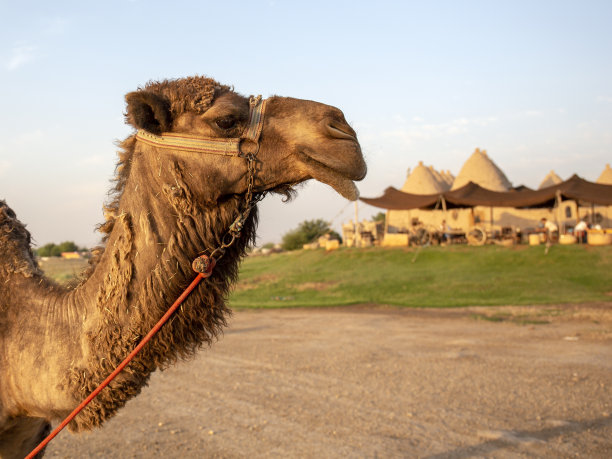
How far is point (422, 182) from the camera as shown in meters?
43.7

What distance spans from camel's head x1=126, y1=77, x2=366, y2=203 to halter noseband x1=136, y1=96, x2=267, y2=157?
0.02 metres

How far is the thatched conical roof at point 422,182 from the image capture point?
4344 cm

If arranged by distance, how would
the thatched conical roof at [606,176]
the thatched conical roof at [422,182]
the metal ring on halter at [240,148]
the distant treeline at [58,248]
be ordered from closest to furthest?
the metal ring on halter at [240,148] < the thatched conical roof at [606,176] < the thatched conical roof at [422,182] < the distant treeline at [58,248]

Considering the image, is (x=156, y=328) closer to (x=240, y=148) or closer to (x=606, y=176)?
(x=240, y=148)

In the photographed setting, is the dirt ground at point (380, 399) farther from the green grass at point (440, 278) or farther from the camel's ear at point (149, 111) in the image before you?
the green grass at point (440, 278)

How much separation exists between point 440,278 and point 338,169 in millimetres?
20836

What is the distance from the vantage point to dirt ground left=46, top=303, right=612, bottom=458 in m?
5.82

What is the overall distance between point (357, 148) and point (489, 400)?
6042 millimetres

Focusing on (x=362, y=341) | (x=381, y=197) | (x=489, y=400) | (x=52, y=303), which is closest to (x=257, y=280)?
(x=381, y=197)

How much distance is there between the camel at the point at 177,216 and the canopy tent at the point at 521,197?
25519 millimetres

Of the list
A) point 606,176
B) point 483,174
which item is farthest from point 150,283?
point 606,176

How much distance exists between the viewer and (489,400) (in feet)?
23.9

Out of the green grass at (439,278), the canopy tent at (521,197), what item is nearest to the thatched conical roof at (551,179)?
the canopy tent at (521,197)

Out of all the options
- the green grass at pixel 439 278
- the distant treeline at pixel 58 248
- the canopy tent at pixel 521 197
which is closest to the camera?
the green grass at pixel 439 278
